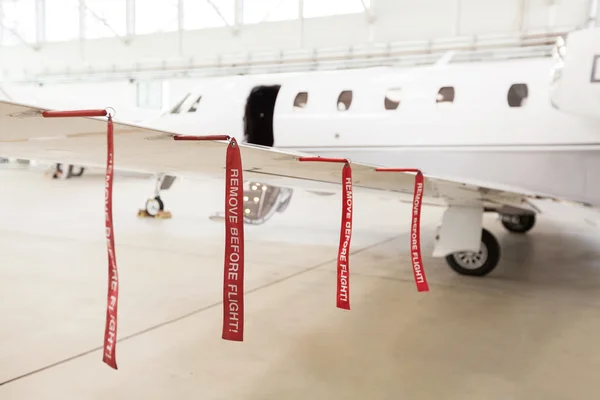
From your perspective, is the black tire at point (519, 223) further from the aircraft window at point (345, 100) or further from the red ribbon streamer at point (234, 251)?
the red ribbon streamer at point (234, 251)

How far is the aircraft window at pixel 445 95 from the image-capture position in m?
6.36

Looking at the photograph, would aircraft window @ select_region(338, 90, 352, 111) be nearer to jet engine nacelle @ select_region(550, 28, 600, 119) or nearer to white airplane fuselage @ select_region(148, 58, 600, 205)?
white airplane fuselage @ select_region(148, 58, 600, 205)

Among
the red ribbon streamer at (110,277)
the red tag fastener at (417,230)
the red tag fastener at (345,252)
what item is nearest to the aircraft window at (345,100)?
the red tag fastener at (417,230)

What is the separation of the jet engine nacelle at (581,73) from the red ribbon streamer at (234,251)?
3.73 metres

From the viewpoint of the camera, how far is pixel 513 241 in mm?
8641

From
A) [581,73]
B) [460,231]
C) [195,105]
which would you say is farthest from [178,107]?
[581,73]

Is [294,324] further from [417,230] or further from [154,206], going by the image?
[154,206]

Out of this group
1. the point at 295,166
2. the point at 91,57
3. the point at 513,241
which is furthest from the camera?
the point at 91,57

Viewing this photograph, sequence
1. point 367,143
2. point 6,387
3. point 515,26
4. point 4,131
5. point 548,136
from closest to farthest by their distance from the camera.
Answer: point 4,131 < point 6,387 < point 548,136 < point 367,143 < point 515,26

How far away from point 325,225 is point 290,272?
4.51 meters

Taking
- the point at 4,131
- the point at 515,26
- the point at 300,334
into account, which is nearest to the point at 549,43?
the point at 515,26

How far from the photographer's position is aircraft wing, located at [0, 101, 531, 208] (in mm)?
1983

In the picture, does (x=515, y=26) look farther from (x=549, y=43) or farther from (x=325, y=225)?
(x=325, y=225)

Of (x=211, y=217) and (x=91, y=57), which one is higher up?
(x=91, y=57)
